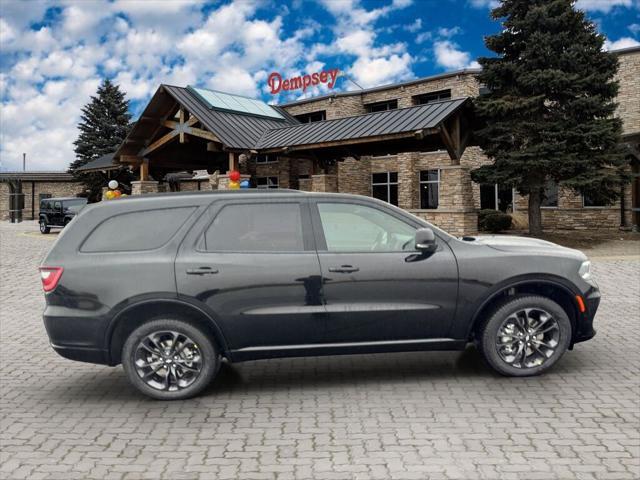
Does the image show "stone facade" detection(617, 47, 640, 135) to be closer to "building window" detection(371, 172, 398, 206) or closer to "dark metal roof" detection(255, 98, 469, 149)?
"building window" detection(371, 172, 398, 206)

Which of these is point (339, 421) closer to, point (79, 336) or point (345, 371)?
point (345, 371)

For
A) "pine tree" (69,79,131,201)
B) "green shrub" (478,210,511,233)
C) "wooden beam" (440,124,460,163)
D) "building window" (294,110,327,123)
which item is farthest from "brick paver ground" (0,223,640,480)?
"pine tree" (69,79,131,201)

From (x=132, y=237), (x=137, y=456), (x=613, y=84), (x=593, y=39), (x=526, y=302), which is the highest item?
(x=593, y=39)

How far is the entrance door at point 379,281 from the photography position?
18.5ft

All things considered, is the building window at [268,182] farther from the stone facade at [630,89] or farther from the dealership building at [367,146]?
the stone facade at [630,89]

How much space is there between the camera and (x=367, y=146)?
24469mm

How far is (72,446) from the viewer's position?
14.7ft

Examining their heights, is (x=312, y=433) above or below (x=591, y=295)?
below

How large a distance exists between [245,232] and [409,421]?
216 cm

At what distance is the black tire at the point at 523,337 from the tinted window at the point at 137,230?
293cm

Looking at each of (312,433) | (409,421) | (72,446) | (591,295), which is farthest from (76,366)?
(591,295)

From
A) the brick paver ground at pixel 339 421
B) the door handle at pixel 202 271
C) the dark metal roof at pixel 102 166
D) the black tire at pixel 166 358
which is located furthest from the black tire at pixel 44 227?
the door handle at pixel 202 271

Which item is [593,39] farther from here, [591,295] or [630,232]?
[591,295]

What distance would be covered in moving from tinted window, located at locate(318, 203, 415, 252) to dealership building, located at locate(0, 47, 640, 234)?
46.9ft
